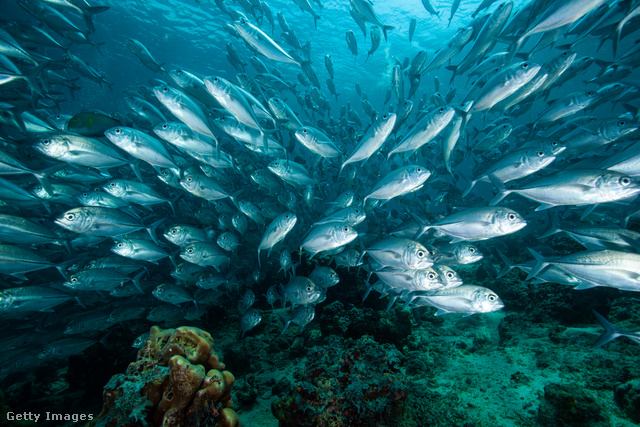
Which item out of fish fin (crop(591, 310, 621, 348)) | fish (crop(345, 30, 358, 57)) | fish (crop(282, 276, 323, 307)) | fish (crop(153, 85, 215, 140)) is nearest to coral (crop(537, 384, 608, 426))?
fish fin (crop(591, 310, 621, 348))

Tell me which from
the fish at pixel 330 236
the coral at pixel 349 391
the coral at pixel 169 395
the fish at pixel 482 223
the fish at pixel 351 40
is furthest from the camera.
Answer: the fish at pixel 351 40

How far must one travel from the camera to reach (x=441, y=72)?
36938 mm

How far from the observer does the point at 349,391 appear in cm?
257

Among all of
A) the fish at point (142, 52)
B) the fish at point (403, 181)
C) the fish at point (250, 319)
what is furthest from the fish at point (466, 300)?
the fish at point (142, 52)

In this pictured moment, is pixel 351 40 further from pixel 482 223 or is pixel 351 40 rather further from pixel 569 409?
pixel 569 409

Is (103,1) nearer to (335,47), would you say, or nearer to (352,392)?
(335,47)

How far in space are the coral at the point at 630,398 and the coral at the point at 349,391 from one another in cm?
256

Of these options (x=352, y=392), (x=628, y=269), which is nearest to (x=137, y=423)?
(x=352, y=392)

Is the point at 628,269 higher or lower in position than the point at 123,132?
higher

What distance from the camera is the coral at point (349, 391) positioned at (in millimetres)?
2510

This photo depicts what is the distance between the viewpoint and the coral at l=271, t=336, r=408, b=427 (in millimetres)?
2510

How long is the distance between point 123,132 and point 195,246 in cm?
245

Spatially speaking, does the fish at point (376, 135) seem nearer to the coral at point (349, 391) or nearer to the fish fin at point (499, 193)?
the fish fin at point (499, 193)

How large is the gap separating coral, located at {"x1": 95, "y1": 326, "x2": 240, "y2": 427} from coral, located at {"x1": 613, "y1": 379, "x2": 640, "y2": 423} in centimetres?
447
